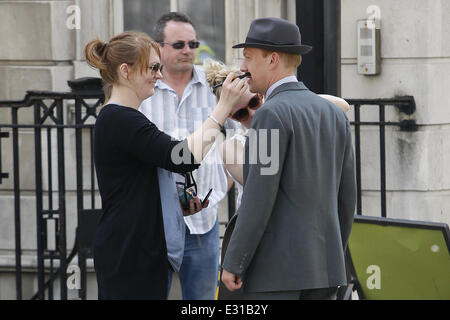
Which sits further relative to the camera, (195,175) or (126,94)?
(195,175)

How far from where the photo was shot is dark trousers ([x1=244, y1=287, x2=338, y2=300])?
3822mm

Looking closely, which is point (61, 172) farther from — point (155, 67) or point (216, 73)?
point (155, 67)

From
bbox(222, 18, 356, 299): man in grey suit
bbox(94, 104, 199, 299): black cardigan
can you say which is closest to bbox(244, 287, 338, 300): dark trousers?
bbox(222, 18, 356, 299): man in grey suit

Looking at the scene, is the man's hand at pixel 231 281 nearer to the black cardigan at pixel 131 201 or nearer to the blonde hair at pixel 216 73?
the black cardigan at pixel 131 201

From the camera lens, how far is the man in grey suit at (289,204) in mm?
3756

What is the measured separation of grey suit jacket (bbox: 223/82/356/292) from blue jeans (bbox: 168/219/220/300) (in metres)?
1.22

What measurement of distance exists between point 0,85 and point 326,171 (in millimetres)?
4831

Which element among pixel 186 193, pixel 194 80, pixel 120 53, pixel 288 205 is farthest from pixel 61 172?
pixel 288 205

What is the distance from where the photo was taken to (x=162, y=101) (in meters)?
5.29

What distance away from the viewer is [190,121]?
17.4ft

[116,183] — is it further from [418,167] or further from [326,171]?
[418,167]

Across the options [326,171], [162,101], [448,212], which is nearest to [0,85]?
[162,101]

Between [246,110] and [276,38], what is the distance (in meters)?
0.61
